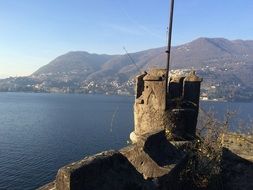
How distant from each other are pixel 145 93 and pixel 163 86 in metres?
0.64

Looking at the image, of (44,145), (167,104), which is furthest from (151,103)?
(44,145)

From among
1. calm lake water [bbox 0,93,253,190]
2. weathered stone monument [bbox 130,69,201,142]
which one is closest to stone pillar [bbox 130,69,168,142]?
weathered stone monument [bbox 130,69,201,142]

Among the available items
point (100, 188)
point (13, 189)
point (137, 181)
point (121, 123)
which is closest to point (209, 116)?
point (137, 181)

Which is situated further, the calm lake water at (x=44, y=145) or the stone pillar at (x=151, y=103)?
the calm lake water at (x=44, y=145)

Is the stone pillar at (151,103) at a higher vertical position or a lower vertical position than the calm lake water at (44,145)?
Result: higher

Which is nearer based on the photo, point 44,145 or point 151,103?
point 151,103

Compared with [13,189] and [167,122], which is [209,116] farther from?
[13,189]

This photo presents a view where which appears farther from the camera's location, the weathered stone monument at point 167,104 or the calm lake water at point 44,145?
the calm lake water at point 44,145

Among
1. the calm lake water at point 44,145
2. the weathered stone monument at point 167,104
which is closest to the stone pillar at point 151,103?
the weathered stone monument at point 167,104

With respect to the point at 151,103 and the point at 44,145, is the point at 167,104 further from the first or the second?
the point at 44,145

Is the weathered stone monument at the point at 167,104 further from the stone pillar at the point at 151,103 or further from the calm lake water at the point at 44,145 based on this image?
the calm lake water at the point at 44,145

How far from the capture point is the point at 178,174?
826 centimetres

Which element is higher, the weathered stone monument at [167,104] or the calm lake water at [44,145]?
the weathered stone monument at [167,104]

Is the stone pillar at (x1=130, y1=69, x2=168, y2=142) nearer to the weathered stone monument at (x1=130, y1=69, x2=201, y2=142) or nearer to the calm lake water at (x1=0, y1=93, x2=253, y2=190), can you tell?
the weathered stone monument at (x1=130, y1=69, x2=201, y2=142)
